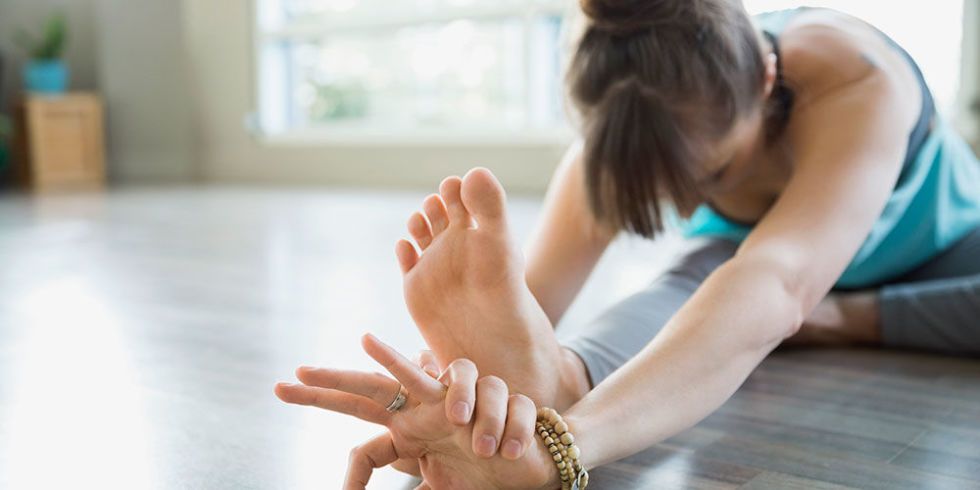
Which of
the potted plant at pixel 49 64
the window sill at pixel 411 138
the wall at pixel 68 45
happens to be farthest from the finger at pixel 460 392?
the wall at pixel 68 45

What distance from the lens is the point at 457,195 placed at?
2.57 feet

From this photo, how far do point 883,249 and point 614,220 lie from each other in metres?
0.49

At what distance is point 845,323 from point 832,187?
0.49 meters

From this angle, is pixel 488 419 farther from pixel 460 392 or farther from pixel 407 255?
→ pixel 407 255

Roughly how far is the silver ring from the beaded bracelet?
97 millimetres

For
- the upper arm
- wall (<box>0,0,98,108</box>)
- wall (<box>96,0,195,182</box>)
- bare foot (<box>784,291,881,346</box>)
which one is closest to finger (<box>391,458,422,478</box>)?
the upper arm

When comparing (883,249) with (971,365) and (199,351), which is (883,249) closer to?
(971,365)

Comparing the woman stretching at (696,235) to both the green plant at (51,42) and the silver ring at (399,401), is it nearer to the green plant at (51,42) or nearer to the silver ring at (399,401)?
the silver ring at (399,401)

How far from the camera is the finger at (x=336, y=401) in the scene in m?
0.69

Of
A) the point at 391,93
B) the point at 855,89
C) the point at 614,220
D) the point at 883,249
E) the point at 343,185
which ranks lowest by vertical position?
the point at 343,185

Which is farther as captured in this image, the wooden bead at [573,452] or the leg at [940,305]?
the leg at [940,305]

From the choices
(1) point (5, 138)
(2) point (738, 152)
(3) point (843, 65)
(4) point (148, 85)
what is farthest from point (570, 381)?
(1) point (5, 138)

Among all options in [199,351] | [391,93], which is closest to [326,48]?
[391,93]

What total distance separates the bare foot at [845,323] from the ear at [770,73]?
1.33ft
